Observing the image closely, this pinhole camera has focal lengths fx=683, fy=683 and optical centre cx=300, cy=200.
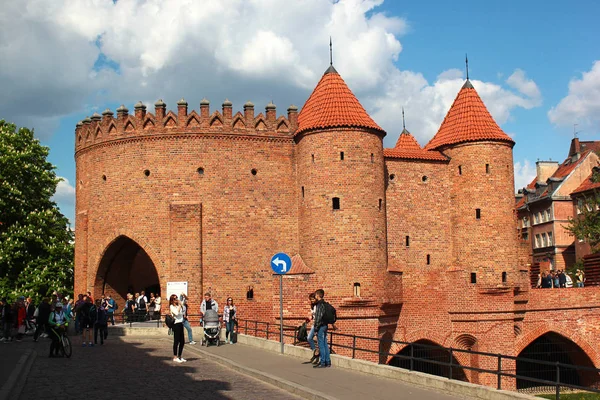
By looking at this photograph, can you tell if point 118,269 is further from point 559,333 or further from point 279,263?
point 559,333

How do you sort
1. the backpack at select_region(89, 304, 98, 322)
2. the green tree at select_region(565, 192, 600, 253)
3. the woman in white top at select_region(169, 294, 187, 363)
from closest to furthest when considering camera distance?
the woman in white top at select_region(169, 294, 187, 363) → the backpack at select_region(89, 304, 98, 322) → the green tree at select_region(565, 192, 600, 253)

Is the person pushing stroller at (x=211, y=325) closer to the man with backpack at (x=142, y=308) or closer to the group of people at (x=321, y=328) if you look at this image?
the group of people at (x=321, y=328)

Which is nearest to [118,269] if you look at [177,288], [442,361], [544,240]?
[177,288]

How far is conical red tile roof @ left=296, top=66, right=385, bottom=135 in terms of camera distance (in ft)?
86.1

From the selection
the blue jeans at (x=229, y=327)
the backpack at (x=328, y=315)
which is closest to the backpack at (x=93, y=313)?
the blue jeans at (x=229, y=327)

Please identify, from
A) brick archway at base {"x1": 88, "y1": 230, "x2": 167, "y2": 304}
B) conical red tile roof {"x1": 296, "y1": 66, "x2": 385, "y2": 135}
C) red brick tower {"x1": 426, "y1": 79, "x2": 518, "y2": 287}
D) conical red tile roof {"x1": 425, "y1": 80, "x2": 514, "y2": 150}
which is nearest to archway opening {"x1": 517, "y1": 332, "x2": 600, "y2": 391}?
red brick tower {"x1": 426, "y1": 79, "x2": 518, "y2": 287}

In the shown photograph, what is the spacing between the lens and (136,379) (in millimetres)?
13227

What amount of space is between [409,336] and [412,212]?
5024 mm

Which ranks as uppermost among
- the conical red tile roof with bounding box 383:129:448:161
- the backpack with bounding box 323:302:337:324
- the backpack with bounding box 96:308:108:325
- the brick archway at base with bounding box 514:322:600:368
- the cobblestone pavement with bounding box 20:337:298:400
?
the conical red tile roof with bounding box 383:129:448:161

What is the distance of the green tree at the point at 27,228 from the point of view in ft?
106

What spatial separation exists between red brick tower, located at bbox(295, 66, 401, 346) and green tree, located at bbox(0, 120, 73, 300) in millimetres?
13857

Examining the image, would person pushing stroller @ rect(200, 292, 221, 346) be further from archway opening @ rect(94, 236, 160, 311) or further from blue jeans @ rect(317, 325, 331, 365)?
archway opening @ rect(94, 236, 160, 311)

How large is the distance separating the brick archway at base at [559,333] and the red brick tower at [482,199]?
2861 mm

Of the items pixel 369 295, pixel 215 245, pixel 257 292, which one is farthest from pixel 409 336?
pixel 215 245
